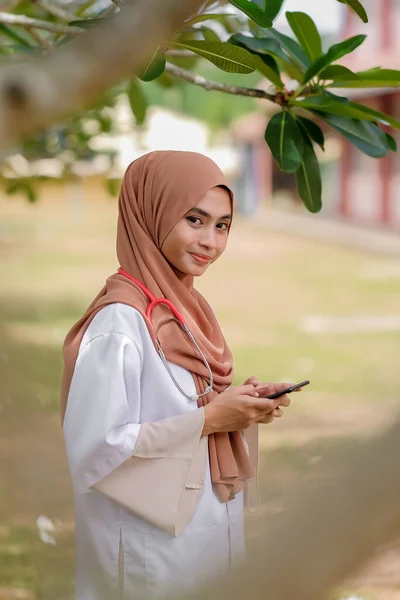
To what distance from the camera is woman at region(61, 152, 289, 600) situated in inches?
65.1

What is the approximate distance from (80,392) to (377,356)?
663cm

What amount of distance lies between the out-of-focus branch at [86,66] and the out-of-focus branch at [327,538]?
416 mm

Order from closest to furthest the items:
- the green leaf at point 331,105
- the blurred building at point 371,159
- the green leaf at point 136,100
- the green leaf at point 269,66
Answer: the green leaf at point 331,105 → the green leaf at point 269,66 → the green leaf at point 136,100 → the blurred building at point 371,159

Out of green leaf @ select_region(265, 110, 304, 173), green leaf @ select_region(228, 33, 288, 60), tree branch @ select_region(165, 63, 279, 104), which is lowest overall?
green leaf @ select_region(265, 110, 304, 173)

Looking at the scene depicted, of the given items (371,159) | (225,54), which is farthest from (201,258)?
(371,159)

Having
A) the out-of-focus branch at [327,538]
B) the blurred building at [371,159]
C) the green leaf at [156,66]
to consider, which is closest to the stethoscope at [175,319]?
the green leaf at [156,66]

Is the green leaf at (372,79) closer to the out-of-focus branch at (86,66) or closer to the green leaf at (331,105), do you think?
the green leaf at (331,105)

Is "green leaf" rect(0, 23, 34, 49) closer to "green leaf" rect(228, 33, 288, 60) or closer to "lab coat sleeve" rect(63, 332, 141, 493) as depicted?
"green leaf" rect(228, 33, 288, 60)

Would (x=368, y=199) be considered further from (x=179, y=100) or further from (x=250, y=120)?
(x=179, y=100)

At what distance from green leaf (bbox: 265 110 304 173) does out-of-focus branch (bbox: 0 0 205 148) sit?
1.25m

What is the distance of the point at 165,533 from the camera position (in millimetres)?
1753

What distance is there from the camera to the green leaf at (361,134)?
2.07 m

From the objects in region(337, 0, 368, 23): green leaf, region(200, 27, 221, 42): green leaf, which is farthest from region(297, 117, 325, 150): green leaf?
region(200, 27, 221, 42): green leaf

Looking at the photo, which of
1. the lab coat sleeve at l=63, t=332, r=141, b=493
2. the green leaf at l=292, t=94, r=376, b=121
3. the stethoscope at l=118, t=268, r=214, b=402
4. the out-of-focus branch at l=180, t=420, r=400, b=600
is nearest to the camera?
the out-of-focus branch at l=180, t=420, r=400, b=600
